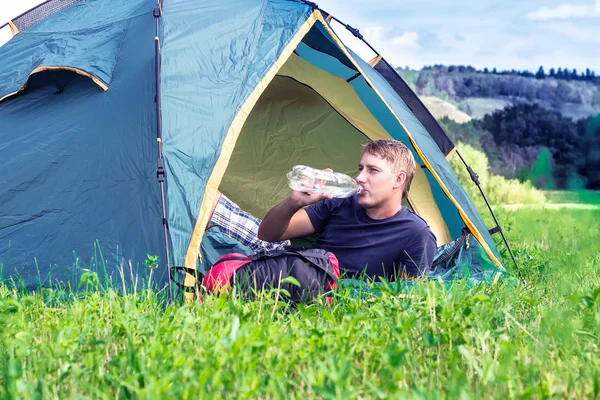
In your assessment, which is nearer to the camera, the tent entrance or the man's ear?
the man's ear

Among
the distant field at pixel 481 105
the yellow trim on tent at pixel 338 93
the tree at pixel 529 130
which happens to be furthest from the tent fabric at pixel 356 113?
the distant field at pixel 481 105

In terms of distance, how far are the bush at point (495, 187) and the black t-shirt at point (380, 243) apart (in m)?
6.91

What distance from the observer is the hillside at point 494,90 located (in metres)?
13.5

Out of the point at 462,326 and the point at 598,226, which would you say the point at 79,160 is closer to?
the point at 462,326

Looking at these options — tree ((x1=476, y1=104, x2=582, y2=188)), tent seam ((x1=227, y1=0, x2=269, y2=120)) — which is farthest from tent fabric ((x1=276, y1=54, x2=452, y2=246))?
tree ((x1=476, y1=104, x2=582, y2=188))

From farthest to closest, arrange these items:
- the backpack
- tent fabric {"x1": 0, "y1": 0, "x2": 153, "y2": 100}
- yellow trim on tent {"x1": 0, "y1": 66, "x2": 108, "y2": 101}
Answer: tent fabric {"x1": 0, "y1": 0, "x2": 153, "y2": 100} < yellow trim on tent {"x1": 0, "y1": 66, "x2": 108, "y2": 101} < the backpack

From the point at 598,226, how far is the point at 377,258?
3.32 metres

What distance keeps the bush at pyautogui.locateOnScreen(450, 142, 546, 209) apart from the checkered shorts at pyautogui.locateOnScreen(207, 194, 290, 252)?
258 inches

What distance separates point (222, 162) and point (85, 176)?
2.27ft

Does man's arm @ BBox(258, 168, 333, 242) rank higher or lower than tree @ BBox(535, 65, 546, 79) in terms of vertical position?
lower

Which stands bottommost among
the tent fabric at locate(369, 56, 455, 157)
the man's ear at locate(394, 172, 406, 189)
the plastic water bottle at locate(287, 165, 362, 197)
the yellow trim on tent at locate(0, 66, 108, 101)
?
the man's ear at locate(394, 172, 406, 189)

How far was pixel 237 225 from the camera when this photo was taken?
3951 mm

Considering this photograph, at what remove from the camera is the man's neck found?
11.0ft

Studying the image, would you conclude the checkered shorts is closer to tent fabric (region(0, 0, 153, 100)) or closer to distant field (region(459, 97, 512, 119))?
tent fabric (region(0, 0, 153, 100))
